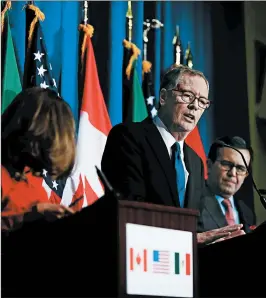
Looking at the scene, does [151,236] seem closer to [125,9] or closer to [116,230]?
[116,230]

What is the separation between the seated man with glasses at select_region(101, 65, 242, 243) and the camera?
21.3ft

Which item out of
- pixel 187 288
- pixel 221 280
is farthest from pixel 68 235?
pixel 221 280

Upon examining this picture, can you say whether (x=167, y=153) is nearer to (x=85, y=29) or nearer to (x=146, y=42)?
(x=146, y=42)

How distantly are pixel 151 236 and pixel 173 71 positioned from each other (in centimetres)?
225

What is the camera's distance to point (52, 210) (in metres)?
5.96

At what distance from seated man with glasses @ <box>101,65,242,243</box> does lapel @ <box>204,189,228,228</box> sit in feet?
0.42

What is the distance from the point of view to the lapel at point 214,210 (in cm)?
724

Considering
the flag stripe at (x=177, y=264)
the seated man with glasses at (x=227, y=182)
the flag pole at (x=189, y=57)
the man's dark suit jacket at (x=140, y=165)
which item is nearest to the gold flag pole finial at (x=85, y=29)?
the man's dark suit jacket at (x=140, y=165)

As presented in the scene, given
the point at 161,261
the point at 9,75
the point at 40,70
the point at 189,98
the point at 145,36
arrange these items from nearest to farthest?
the point at 161,261, the point at 9,75, the point at 40,70, the point at 189,98, the point at 145,36

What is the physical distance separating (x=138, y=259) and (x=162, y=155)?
1.80 metres

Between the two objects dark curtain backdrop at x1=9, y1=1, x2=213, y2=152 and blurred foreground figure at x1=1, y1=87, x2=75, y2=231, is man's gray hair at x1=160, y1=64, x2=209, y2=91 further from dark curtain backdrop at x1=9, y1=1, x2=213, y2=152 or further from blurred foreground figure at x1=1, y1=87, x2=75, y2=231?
blurred foreground figure at x1=1, y1=87, x2=75, y2=231

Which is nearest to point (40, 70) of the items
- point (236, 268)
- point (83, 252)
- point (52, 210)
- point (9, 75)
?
point (9, 75)

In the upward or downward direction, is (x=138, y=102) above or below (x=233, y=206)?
above

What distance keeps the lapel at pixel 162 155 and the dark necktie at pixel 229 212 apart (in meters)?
0.75
